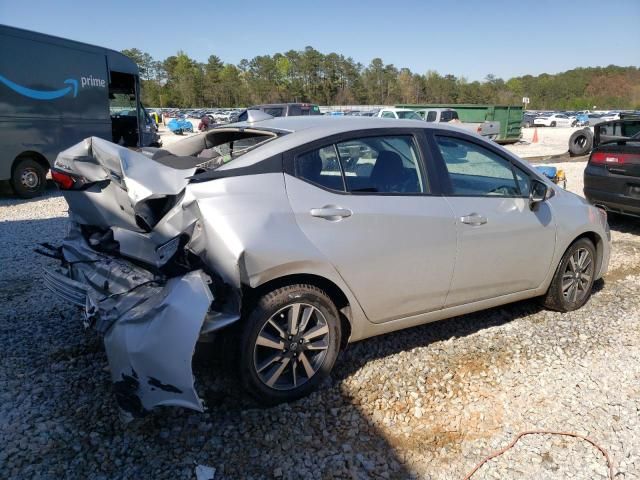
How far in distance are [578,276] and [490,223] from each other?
1.47m

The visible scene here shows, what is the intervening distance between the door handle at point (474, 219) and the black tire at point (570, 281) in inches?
47.9

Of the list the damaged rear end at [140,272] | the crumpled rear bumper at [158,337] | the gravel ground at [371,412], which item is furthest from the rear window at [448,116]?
the crumpled rear bumper at [158,337]

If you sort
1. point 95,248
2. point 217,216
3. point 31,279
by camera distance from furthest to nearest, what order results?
1. point 31,279
2. point 95,248
3. point 217,216

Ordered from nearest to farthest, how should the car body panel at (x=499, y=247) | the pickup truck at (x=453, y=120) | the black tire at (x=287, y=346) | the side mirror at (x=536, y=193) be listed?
the black tire at (x=287, y=346) < the car body panel at (x=499, y=247) < the side mirror at (x=536, y=193) < the pickup truck at (x=453, y=120)

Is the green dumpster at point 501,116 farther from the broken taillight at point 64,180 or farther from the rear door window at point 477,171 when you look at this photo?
the broken taillight at point 64,180

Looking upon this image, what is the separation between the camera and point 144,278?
2.89m

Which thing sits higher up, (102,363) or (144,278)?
(144,278)

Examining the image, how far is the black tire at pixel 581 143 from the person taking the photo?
18.8m

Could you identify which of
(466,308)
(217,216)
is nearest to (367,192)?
(217,216)

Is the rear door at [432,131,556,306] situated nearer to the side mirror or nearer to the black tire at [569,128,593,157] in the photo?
the side mirror

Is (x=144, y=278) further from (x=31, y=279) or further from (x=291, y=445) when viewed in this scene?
(x=31, y=279)

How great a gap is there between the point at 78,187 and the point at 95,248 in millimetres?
461

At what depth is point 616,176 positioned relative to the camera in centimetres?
708

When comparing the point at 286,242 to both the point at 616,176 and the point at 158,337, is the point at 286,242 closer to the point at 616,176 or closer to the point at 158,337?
the point at 158,337
